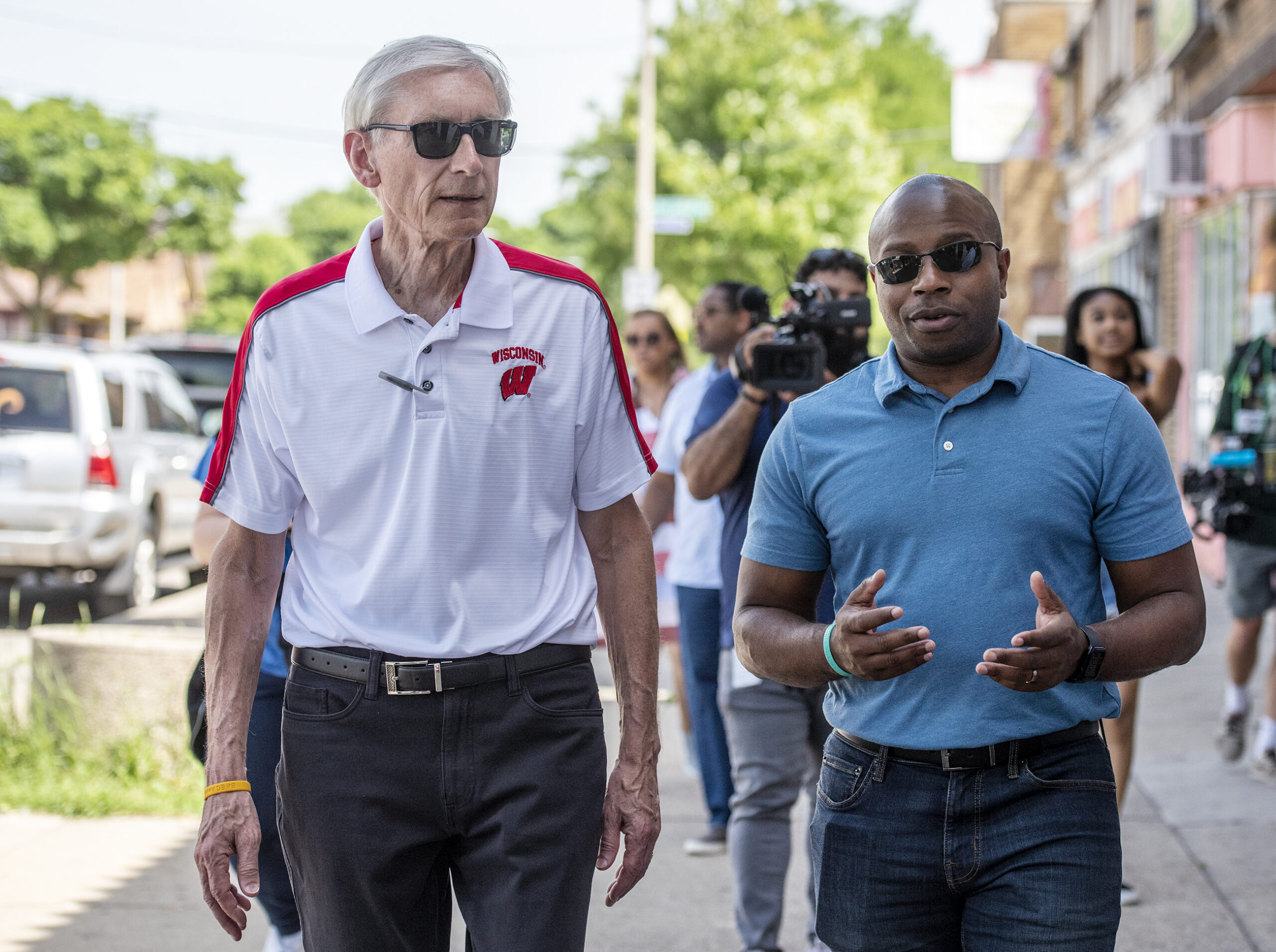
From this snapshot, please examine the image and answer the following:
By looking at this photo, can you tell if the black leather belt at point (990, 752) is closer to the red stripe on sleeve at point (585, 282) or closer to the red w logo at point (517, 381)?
the red stripe on sleeve at point (585, 282)

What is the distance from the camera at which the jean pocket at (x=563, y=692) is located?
2623 mm

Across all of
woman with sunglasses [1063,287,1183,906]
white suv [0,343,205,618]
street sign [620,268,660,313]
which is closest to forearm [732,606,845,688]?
woman with sunglasses [1063,287,1183,906]

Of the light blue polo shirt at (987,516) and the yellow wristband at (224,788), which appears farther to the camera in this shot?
the yellow wristband at (224,788)

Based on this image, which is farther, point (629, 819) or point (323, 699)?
point (629, 819)

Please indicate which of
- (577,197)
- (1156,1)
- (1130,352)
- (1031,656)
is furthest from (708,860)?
(577,197)

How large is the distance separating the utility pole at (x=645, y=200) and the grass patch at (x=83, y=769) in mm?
14912

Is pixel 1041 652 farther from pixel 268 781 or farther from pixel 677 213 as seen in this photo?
pixel 677 213

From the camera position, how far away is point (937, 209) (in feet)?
8.44

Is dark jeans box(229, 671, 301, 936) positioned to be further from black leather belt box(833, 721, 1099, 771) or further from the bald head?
the bald head

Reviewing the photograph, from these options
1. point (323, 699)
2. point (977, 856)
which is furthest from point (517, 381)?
point (977, 856)

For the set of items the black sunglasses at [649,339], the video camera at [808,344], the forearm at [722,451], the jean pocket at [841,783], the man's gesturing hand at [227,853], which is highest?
the black sunglasses at [649,339]

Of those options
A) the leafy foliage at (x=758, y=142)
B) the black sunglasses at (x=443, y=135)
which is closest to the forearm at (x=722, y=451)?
the black sunglasses at (x=443, y=135)

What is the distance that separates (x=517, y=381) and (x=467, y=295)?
177mm

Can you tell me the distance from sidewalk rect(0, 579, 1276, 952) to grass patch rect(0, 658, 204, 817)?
0.11 m
